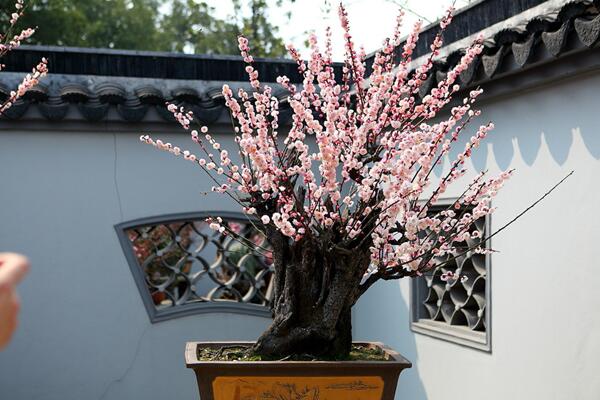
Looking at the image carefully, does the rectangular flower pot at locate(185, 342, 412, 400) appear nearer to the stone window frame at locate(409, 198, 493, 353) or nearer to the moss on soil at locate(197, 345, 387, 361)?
the moss on soil at locate(197, 345, 387, 361)

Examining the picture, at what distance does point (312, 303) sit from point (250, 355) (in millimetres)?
289

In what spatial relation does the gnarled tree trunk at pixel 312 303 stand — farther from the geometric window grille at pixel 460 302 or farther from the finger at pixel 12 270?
the finger at pixel 12 270

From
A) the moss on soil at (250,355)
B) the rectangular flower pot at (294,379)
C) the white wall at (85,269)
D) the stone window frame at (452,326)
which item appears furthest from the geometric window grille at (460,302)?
the white wall at (85,269)

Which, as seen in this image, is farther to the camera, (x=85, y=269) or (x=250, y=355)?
(x=85, y=269)

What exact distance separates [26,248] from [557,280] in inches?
135

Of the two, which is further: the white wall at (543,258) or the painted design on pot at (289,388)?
the white wall at (543,258)

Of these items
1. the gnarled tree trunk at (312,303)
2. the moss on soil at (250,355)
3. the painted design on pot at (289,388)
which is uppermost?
the gnarled tree trunk at (312,303)

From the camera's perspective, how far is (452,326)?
193 inches

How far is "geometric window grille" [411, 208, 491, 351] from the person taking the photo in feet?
14.9

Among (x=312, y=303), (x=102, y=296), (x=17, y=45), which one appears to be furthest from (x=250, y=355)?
(x=102, y=296)

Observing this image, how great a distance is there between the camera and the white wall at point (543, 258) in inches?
144

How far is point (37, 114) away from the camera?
5715 mm

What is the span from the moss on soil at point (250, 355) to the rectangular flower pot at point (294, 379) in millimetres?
170

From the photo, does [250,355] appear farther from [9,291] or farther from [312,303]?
[9,291]
